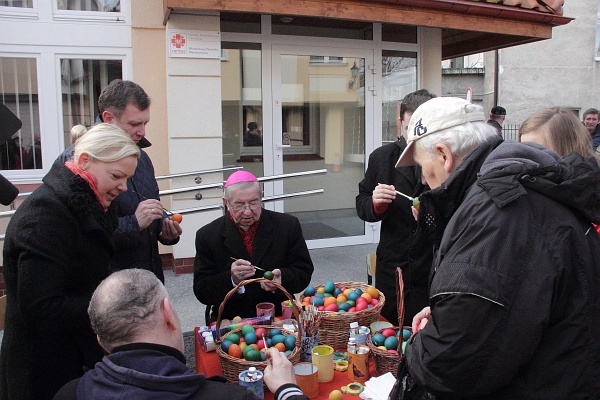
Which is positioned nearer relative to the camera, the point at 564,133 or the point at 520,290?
the point at 520,290

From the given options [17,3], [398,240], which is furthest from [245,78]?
[398,240]

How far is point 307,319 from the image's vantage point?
2.38 m

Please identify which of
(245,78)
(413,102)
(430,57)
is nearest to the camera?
(413,102)

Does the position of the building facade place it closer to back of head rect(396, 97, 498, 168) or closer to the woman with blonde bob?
the woman with blonde bob

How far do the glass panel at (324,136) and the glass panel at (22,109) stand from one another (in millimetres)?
2870

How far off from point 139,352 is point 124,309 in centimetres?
14

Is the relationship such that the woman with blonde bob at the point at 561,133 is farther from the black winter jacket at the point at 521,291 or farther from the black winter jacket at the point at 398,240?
the black winter jacket at the point at 521,291

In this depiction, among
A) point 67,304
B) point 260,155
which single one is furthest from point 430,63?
point 67,304

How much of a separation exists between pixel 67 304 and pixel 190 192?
12.8 ft

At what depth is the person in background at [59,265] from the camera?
1.96m

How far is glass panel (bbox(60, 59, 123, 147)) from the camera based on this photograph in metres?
5.88

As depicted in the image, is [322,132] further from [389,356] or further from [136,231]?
[389,356]

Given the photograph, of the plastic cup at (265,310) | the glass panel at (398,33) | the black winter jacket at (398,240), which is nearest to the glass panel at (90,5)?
Answer: the glass panel at (398,33)

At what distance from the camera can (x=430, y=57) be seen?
23.7 ft
